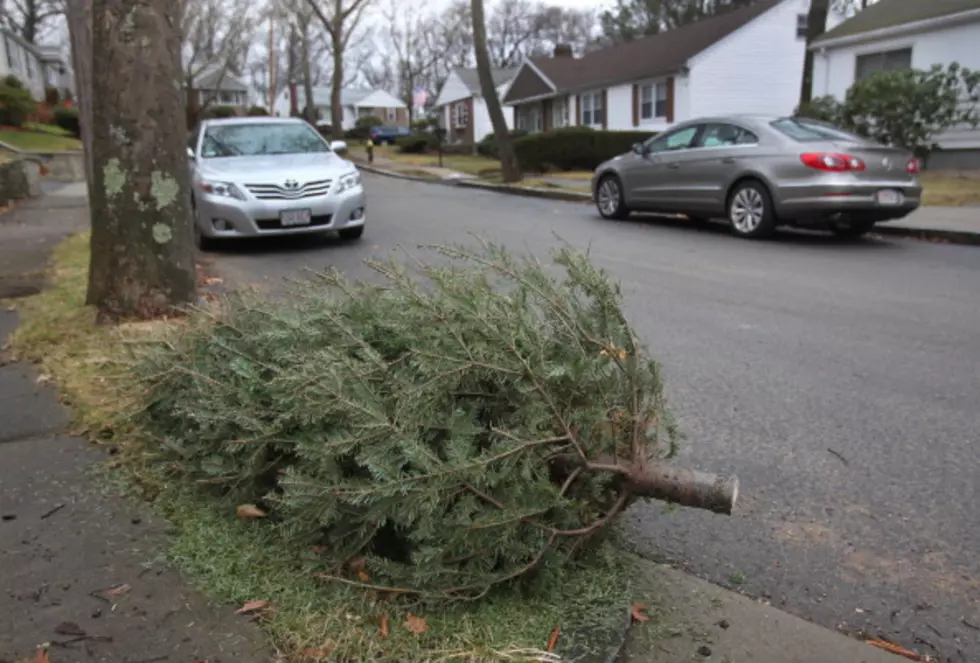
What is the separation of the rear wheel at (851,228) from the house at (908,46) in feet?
34.4

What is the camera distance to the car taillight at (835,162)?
1012cm

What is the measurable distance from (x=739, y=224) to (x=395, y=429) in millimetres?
9722

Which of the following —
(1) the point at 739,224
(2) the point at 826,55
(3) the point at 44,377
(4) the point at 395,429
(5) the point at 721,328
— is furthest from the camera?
(2) the point at 826,55

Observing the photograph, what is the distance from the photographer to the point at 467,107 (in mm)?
53688

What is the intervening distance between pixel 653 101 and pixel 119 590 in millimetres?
33217

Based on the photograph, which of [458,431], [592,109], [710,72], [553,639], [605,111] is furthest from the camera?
[592,109]

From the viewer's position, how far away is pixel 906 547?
305cm

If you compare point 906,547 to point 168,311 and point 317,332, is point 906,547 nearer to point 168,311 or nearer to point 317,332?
point 317,332

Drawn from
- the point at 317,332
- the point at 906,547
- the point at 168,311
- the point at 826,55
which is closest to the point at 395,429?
the point at 317,332

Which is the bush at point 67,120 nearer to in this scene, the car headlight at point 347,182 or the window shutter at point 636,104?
the window shutter at point 636,104

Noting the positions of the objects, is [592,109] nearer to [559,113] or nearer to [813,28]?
[559,113]

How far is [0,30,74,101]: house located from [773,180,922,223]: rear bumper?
40.2 metres

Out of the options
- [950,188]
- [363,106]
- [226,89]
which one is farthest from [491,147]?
[226,89]

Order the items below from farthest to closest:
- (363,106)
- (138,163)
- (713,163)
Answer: (363,106), (713,163), (138,163)
